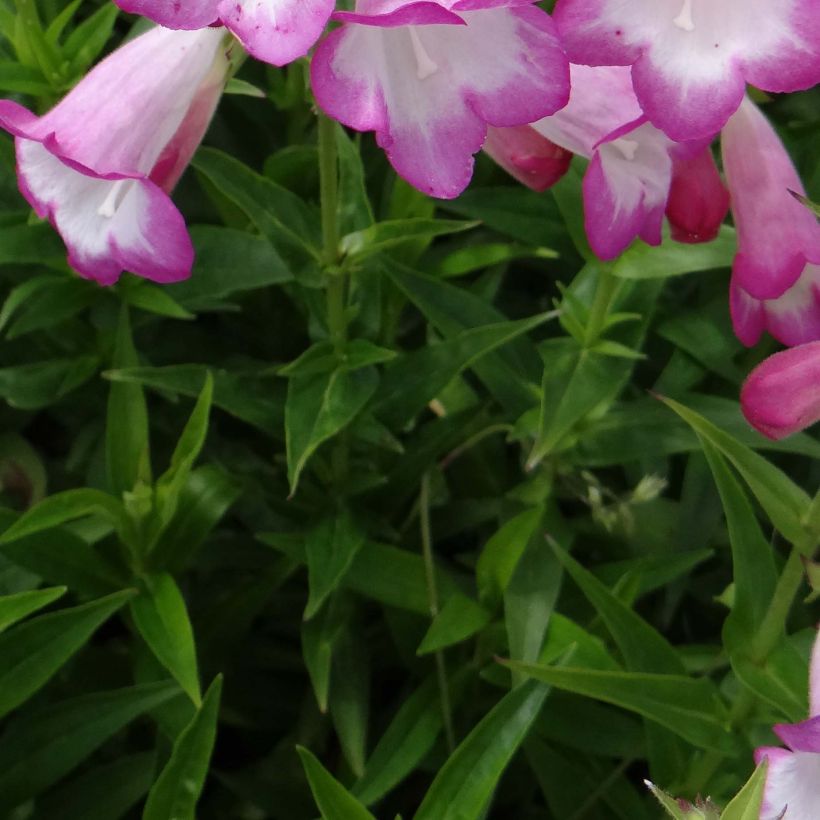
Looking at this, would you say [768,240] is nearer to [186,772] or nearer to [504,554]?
[504,554]

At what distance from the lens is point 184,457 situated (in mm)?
889

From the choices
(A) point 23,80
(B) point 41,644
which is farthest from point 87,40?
(B) point 41,644

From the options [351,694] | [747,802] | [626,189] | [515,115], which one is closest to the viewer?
[747,802]

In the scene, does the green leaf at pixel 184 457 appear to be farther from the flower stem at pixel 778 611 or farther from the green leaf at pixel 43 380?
the flower stem at pixel 778 611

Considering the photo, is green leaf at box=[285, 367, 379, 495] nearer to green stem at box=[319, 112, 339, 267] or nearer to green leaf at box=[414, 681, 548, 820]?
green stem at box=[319, 112, 339, 267]

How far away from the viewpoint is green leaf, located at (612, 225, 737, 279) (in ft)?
3.05

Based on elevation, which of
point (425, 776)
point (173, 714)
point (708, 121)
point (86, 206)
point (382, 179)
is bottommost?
point (425, 776)

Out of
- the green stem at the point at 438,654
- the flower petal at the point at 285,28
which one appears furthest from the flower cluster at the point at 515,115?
the green stem at the point at 438,654

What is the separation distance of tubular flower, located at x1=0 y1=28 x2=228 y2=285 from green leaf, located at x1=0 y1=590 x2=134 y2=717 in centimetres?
26

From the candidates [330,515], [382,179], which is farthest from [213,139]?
[330,515]

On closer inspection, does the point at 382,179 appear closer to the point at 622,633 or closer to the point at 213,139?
the point at 213,139

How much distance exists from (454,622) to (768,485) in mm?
298

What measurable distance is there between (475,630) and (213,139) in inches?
24.2

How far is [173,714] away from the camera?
36.4 inches
